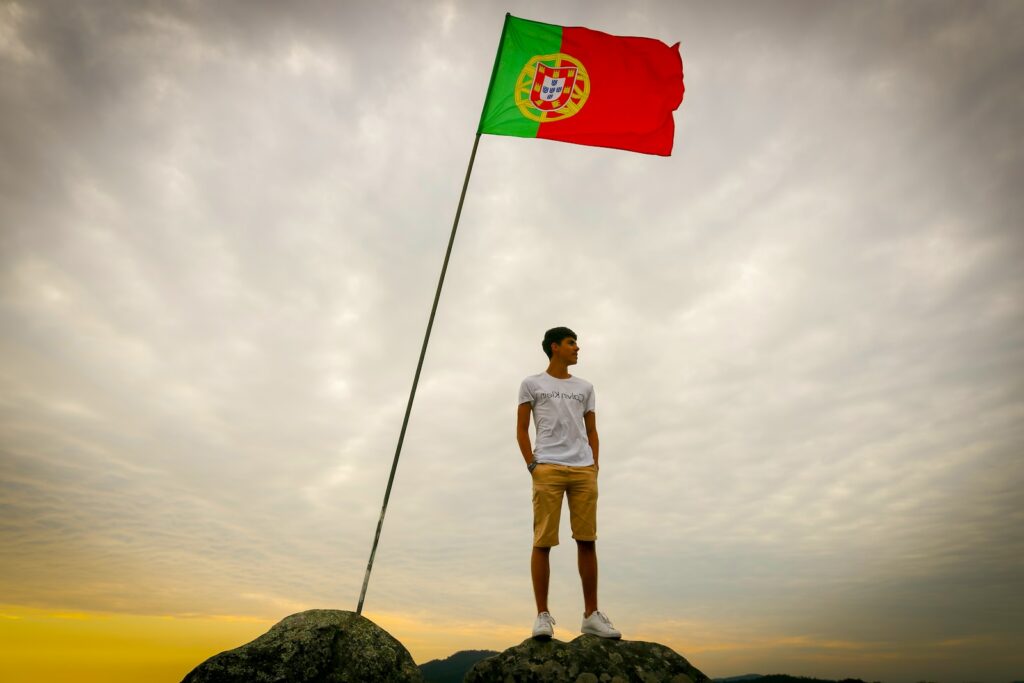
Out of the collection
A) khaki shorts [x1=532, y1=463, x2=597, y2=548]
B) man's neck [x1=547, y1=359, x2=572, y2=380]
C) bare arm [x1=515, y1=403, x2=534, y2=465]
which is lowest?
khaki shorts [x1=532, y1=463, x2=597, y2=548]

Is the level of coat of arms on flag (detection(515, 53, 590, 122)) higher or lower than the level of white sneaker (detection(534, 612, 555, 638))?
higher

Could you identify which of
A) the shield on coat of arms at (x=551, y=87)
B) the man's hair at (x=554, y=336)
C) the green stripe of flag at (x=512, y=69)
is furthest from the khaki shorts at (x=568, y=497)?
the shield on coat of arms at (x=551, y=87)

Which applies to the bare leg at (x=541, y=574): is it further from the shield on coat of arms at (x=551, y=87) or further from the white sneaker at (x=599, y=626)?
the shield on coat of arms at (x=551, y=87)

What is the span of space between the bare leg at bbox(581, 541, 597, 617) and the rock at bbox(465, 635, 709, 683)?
342 millimetres

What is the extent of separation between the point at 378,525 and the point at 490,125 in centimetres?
597

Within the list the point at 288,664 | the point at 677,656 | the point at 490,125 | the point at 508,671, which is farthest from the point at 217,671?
the point at 490,125

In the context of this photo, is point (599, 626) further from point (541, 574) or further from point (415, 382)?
point (415, 382)

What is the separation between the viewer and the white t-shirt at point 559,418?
6.77 m

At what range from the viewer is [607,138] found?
380 inches

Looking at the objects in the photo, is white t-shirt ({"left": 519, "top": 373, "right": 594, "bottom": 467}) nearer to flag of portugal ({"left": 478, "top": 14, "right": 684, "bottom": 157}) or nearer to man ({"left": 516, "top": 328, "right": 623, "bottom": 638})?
man ({"left": 516, "top": 328, "right": 623, "bottom": 638})

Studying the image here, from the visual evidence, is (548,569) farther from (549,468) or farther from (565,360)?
(565,360)

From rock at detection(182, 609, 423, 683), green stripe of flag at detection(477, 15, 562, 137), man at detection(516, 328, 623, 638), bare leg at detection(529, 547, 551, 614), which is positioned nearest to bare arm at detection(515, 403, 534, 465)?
man at detection(516, 328, 623, 638)

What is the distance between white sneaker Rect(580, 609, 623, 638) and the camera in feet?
21.0

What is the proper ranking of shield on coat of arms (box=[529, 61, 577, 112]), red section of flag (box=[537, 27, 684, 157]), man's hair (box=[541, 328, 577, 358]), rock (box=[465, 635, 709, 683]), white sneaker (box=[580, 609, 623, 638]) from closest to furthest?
rock (box=[465, 635, 709, 683]) < white sneaker (box=[580, 609, 623, 638]) < man's hair (box=[541, 328, 577, 358]) < shield on coat of arms (box=[529, 61, 577, 112]) < red section of flag (box=[537, 27, 684, 157])
